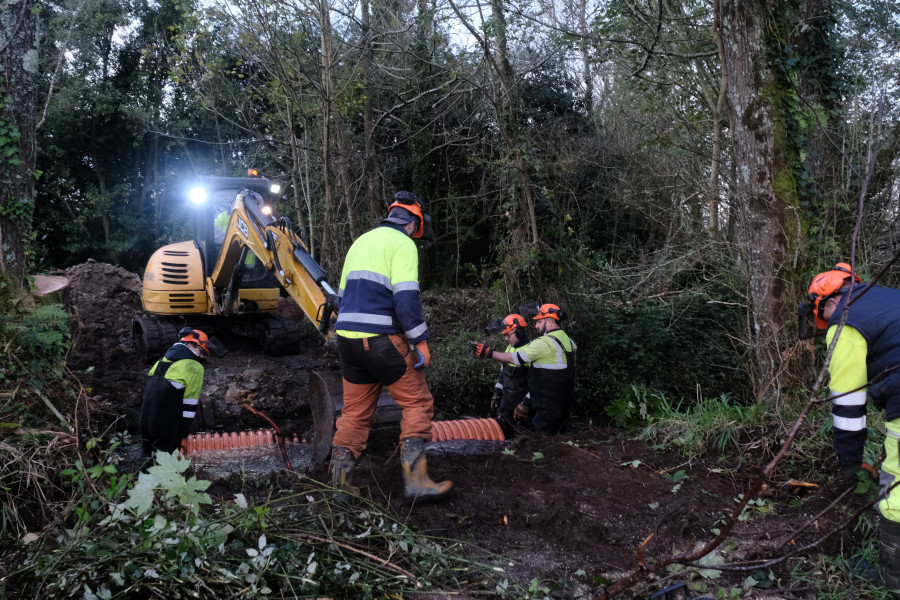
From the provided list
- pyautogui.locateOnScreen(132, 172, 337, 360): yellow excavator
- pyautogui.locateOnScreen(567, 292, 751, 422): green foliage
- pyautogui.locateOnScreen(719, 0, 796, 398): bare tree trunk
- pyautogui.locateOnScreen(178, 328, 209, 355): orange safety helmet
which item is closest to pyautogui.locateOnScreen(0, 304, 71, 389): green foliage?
pyautogui.locateOnScreen(178, 328, 209, 355): orange safety helmet

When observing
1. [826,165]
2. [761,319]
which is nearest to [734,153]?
[826,165]

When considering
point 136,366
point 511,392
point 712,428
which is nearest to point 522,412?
point 511,392

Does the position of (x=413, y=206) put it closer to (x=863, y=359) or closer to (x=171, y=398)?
(x=863, y=359)

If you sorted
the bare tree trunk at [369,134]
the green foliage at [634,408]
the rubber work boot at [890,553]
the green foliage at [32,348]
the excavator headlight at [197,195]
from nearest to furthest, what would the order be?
the rubber work boot at [890,553] → the green foliage at [32,348] → the green foliage at [634,408] → the excavator headlight at [197,195] → the bare tree trunk at [369,134]

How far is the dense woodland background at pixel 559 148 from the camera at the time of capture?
576cm

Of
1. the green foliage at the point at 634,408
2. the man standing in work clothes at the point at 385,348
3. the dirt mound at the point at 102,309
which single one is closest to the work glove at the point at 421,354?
the man standing in work clothes at the point at 385,348

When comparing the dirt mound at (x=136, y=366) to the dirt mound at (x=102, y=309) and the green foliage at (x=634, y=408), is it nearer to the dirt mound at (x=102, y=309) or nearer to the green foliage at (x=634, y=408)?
the dirt mound at (x=102, y=309)

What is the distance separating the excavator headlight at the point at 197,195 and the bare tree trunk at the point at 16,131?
425 centimetres

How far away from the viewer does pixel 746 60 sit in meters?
5.83

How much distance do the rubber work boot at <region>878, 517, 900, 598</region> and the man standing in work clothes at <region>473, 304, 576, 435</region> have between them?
380cm

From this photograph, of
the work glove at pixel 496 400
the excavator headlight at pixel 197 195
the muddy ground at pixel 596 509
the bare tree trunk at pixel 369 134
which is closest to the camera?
the muddy ground at pixel 596 509

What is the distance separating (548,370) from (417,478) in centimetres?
300

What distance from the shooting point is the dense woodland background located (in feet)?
18.9

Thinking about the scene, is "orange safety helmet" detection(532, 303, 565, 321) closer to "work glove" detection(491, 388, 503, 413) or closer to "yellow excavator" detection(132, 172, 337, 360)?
"work glove" detection(491, 388, 503, 413)
